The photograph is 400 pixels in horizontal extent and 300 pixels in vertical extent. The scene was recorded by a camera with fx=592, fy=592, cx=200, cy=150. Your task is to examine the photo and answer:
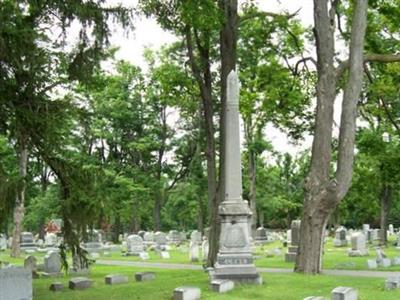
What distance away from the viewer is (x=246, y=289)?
12.5 meters

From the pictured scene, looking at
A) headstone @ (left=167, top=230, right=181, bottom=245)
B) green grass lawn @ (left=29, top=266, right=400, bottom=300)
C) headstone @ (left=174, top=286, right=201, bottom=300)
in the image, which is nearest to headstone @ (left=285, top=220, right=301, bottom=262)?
green grass lawn @ (left=29, top=266, right=400, bottom=300)

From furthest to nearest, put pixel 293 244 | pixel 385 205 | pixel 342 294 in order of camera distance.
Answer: pixel 385 205 < pixel 293 244 < pixel 342 294

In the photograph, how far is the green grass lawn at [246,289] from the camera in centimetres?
1162

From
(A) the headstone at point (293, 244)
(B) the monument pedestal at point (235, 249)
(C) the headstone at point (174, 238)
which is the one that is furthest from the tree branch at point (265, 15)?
(C) the headstone at point (174, 238)

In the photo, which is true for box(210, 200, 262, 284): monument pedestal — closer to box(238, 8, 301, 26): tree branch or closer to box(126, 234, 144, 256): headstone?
box(238, 8, 301, 26): tree branch

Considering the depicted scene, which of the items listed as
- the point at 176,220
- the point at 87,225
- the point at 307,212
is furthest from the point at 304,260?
the point at 176,220

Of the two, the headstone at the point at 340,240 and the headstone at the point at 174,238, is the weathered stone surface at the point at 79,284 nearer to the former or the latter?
the headstone at the point at 340,240

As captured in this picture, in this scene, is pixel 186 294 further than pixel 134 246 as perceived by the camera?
No

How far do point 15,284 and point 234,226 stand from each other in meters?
6.18

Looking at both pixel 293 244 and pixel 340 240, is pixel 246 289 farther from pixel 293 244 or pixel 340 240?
pixel 340 240

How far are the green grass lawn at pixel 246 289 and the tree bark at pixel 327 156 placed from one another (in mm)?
969

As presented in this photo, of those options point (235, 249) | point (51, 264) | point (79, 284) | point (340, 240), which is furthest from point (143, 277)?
point (340, 240)

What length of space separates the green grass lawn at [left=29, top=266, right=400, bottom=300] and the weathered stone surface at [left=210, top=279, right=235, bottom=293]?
14 centimetres

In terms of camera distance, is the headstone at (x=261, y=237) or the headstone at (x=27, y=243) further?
the headstone at (x=261, y=237)
